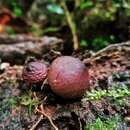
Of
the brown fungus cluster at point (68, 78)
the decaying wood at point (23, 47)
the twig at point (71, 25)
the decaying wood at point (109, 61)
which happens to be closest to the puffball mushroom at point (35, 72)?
the brown fungus cluster at point (68, 78)

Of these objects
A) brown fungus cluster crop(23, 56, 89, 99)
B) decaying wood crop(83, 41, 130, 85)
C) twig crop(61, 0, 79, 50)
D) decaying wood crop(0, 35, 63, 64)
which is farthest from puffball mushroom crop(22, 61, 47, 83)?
twig crop(61, 0, 79, 50)

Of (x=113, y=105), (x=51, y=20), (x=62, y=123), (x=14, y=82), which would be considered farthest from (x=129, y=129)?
(x=51, y=20)

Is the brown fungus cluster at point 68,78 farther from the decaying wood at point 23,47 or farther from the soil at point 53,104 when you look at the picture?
the decaying wood at point 23,47

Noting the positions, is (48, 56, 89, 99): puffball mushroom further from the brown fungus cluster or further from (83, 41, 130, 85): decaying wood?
A: (83, 41, 130, 85): decaying wood

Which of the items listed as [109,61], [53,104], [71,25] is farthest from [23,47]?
[53,104]

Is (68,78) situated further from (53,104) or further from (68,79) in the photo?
(53,104)

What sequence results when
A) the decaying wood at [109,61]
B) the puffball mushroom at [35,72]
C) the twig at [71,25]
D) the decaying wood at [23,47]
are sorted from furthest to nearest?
1. the twig at [71,25]
2. the decaying wood at [23,47]
3. the decaying wood at [109,61]
4. the puffball mushroom at [35,72]
